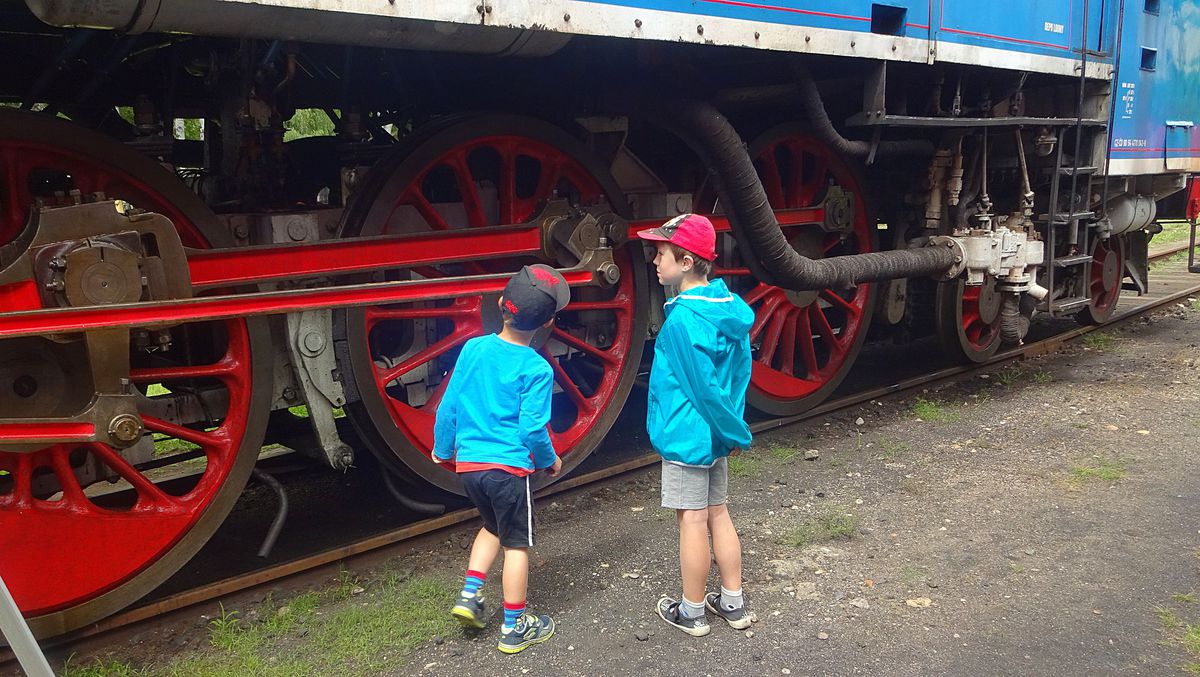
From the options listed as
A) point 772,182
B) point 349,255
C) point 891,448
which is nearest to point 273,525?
point 349,255

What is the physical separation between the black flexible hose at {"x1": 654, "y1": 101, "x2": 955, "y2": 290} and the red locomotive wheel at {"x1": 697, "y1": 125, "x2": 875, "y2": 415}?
46cm

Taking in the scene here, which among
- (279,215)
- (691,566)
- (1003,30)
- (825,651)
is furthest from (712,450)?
(1003,30)

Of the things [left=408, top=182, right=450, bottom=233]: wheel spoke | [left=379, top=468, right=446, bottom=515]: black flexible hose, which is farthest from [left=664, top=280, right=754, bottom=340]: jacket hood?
[left=379, top=468, right=446, bottom=515]: black flexible hose

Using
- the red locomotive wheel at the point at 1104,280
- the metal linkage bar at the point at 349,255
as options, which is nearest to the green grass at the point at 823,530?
the metal linkage bar at the point at 349,255

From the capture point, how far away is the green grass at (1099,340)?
7.20 metres

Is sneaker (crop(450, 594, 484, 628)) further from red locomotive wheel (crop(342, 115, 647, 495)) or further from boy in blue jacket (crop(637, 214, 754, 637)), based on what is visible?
red locomotive wheel (crop(342, 115, 647, 495))

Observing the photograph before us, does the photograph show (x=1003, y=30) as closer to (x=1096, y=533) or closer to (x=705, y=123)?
(x=705, y=123)

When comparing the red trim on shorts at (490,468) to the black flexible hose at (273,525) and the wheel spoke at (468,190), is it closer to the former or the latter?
the black flexible hose at (273,525)

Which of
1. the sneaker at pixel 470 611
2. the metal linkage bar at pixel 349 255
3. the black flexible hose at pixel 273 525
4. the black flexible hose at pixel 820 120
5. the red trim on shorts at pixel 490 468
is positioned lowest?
the sneaker at pixel 470 611

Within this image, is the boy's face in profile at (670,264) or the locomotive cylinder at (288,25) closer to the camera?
the locomotive cylinder at (288,25)

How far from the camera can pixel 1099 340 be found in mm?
7359

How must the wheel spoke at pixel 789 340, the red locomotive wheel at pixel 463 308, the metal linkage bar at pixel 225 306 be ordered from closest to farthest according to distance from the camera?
the metal linkage bar at pixel 225 306 → the red locomotive wheel at pixel 463 308 → the wheel spoke at pixel 789 340

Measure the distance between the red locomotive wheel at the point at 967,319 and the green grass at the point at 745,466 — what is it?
228 cm

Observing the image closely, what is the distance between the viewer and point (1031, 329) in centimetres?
816
